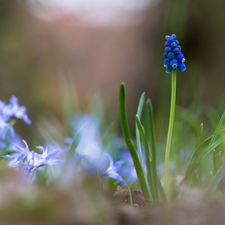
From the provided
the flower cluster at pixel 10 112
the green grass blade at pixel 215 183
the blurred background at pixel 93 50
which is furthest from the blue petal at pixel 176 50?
the blurred background at pixel 93 50

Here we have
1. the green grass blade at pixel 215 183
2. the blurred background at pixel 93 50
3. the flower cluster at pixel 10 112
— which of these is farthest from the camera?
the blurred background at pixel 93 50

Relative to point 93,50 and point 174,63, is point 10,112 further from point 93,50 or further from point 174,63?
point 93,50

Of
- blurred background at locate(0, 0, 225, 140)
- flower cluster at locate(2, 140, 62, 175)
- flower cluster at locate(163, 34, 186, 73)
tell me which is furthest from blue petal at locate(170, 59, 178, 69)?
blurred background at locate(0, 0, 225, 140)

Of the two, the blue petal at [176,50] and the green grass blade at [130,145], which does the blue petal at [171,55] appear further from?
the green grass blade at [130,145]

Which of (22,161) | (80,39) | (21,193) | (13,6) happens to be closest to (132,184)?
(22,161)

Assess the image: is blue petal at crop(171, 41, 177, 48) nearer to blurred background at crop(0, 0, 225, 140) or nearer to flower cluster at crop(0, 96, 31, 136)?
flower cluster at crop(0, 96, 31, 136)

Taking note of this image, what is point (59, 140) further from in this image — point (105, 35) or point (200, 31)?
point (200, 31)

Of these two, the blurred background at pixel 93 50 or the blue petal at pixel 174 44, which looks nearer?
the blue petal at pixel 174 44

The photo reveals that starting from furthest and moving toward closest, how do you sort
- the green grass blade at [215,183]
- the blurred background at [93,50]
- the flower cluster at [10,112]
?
the blurred background at [93,50]
the flower cluster at [10,112]
the green grass blade at [215,183]

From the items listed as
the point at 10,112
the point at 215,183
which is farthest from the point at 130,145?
the point at 10,112
